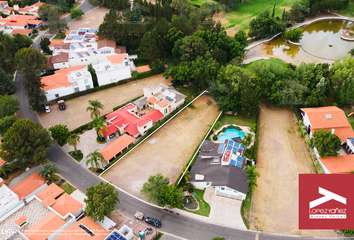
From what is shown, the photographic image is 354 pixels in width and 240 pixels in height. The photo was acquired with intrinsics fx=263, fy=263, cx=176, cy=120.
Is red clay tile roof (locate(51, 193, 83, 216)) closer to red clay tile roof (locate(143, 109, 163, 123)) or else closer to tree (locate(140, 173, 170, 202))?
tree (locate(140, 173, 170, 202))

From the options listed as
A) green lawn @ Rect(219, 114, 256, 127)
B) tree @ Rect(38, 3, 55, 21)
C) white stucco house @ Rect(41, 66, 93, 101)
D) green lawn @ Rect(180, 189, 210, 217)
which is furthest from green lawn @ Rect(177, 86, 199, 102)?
tree @ Rect(38, 3, 55, 21)

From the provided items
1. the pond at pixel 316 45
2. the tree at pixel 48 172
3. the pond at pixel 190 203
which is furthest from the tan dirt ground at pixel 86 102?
the pond at pixel 316 45

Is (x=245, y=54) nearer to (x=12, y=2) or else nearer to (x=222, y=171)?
(x=222, y=171)

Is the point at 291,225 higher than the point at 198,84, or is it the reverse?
the point at 198,84

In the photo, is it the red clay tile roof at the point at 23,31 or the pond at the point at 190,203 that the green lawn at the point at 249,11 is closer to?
the red clay tile roof at the point at 23,31

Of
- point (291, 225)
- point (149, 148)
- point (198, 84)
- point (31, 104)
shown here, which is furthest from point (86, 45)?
point (291, 225)

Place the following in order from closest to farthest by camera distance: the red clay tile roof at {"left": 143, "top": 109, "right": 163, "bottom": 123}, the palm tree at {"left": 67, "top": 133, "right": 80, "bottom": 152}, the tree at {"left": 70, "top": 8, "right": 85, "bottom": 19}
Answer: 1. the palm tree at {"left": 67, "top": 133, "right": 80, "bottom": 152}
2. the red clay tile roof at {"left": 143, "top": 109, "right": 163, "bottom": 123}
3. the tree at {"left": 70, "top": 8, "right": 85, "bottom": 19}
